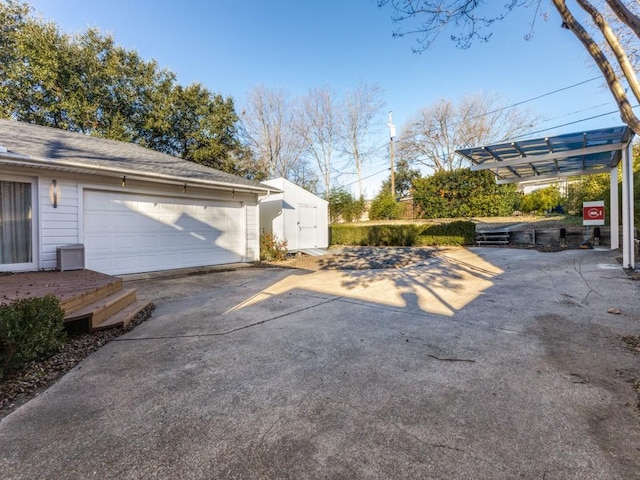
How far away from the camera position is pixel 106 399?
2.12m

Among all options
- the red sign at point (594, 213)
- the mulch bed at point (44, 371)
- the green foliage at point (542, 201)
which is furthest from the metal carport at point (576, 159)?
the mulch bed at point (44, 371)

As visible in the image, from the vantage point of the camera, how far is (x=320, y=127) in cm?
2266

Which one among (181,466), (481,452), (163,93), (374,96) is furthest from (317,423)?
(374,96)

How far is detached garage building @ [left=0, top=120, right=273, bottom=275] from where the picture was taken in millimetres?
5578

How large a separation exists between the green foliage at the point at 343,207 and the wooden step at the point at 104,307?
15.5m

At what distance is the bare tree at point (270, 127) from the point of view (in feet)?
69.2

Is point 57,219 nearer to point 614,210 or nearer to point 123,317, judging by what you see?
point 123,317

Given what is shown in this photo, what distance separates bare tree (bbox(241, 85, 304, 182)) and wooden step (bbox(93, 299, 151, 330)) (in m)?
17.3

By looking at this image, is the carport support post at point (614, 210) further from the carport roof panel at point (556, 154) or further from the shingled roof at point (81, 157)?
the shingled roof at point (81, 157)

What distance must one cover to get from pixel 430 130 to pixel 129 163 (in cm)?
2127

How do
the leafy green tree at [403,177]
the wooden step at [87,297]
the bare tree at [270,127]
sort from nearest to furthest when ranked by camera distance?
the wooden step at [87,297] → the bare tree at [270,127] → the leafy green tree at [403,177]

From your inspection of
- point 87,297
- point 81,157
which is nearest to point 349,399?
point 87,297

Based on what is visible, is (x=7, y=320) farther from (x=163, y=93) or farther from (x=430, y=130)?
(x=430, y=130)

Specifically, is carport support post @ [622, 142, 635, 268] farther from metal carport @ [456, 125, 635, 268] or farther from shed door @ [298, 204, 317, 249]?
shed door @ [298, 204, 317, 249]
